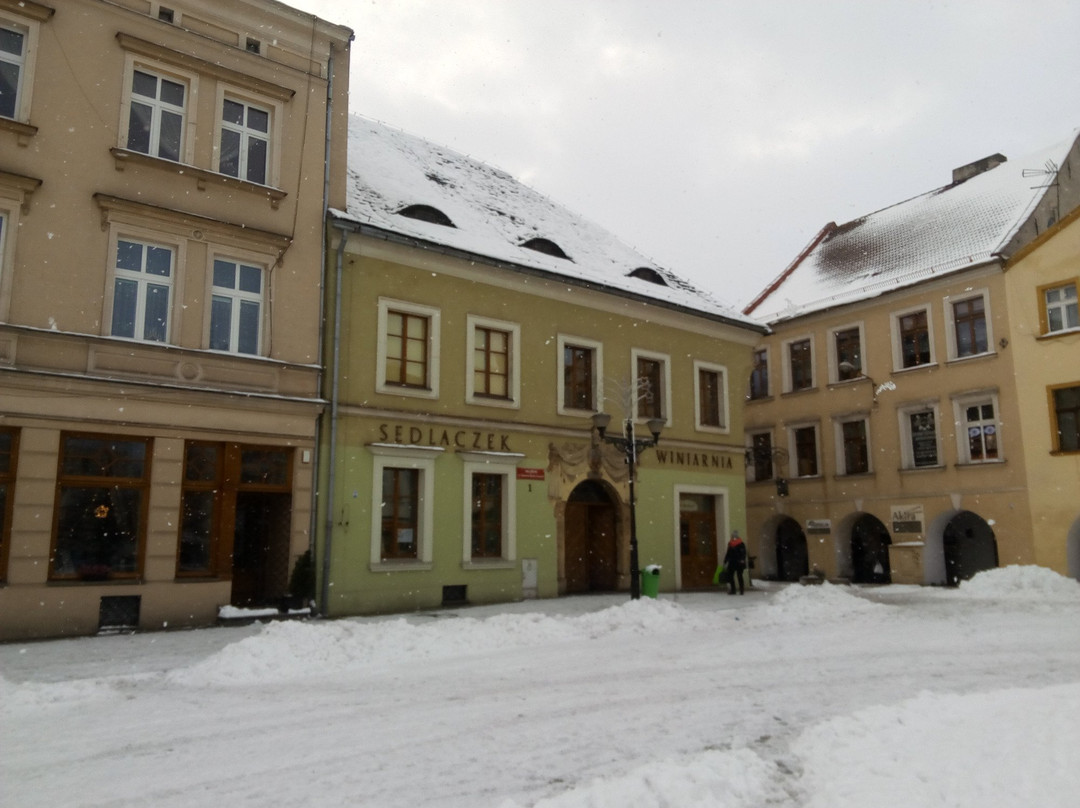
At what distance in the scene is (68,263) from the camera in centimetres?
1390

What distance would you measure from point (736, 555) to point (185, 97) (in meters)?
16.5

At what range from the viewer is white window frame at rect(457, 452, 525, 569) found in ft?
59.5

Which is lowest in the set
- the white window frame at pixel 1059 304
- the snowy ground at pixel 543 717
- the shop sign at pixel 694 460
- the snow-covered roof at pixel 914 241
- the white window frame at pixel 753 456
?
the snowy ground at pixel 543 717

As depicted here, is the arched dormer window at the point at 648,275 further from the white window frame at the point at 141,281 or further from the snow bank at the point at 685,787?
the snow bank at the point at 685,787

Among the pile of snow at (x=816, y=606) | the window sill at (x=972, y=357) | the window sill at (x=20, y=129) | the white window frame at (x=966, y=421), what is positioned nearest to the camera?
the window sill at (x=20, y=129)

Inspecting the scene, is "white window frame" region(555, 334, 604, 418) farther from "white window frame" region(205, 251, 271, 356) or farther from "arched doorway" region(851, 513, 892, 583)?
"arched doorway" region(851, 513, 892, 583)

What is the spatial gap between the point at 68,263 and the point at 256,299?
3196mm

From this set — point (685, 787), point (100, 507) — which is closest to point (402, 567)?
point (100, 507)

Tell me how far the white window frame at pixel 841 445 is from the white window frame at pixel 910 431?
1.15 meters

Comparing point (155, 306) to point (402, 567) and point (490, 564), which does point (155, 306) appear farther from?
point (490, 564)

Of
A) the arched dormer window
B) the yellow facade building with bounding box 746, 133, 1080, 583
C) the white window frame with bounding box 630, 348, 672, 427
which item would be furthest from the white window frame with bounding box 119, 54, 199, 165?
the yellow facade building with bounding box 746, 133, 1080, 583

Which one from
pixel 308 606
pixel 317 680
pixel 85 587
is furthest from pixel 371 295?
pixel 317 680

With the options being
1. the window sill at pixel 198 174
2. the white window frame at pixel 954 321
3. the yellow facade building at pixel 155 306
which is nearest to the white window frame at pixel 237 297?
the yellow facade building at pixel 155 306

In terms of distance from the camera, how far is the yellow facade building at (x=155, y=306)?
1340cm
